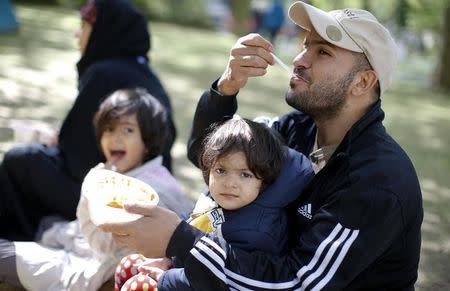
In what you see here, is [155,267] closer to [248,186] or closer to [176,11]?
[248,186]

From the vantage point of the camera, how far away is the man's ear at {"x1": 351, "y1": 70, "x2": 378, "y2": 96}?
2180 mm

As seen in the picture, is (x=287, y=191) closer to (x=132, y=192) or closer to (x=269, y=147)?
(x=269, y=147)

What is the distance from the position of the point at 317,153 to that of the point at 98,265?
3.60 feet

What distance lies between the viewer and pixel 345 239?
71.7 inches

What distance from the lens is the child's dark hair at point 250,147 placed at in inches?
83.0

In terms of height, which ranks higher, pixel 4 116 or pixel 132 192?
pixel 132 192

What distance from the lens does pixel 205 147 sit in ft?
7.30

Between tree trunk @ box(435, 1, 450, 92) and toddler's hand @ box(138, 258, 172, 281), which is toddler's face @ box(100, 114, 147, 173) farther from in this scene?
tree trunk @ box(435, 1, 450, 92)

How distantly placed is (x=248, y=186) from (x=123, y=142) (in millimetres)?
1015

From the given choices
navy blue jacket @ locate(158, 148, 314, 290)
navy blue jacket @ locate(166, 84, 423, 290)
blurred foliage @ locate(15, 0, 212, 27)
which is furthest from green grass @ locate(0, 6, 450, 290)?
blurred foliage @ locate(15, 0, 212, 27)

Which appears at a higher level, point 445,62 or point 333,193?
point 333,193

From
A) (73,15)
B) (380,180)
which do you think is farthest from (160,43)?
(380,180)

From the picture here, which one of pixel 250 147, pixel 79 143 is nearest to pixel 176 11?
pixel 79 143

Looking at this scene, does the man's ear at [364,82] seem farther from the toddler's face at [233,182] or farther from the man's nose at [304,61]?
the toddler's face at [233,182]
